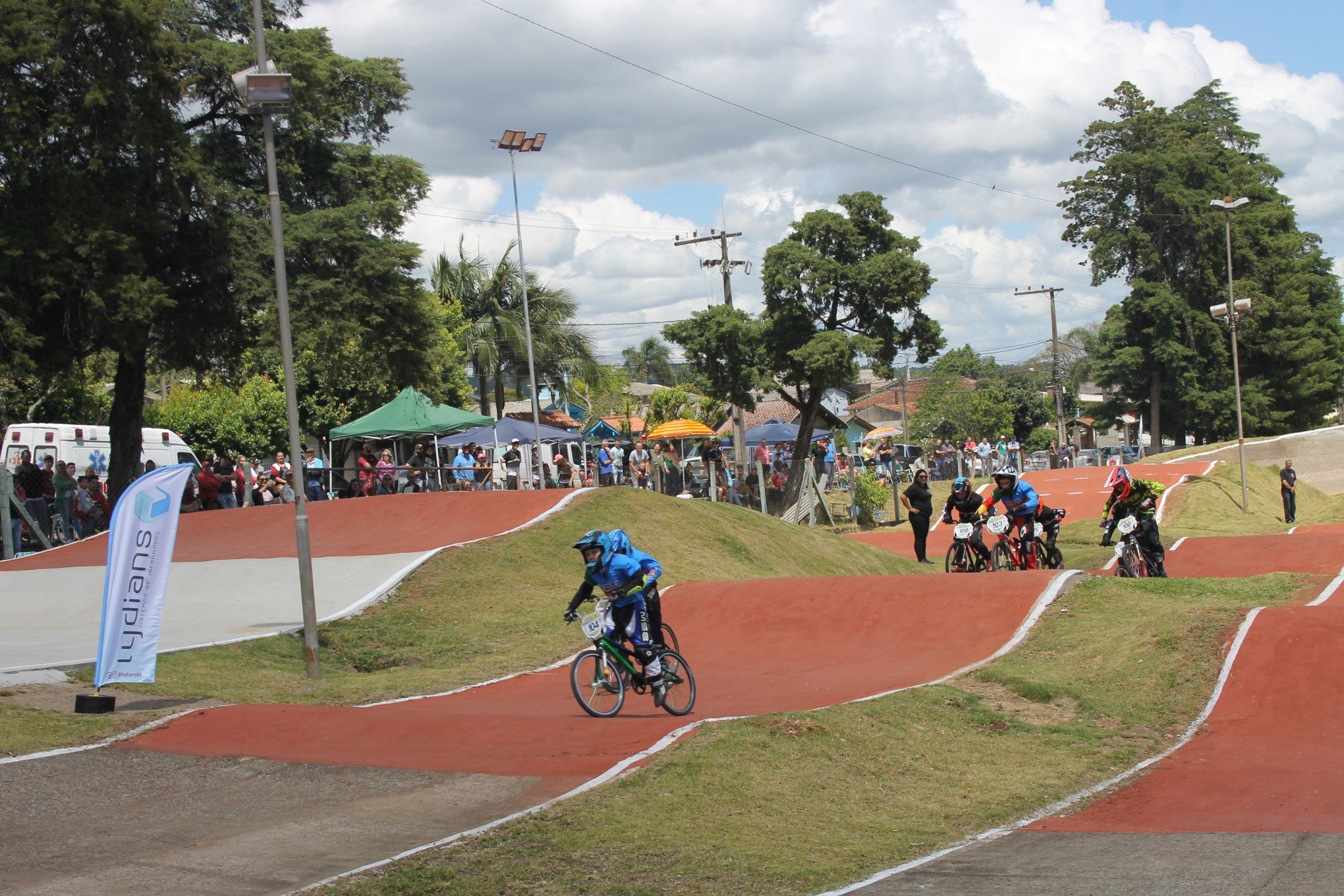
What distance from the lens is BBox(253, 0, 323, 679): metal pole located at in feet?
42.2

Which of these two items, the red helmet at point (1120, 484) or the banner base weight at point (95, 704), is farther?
the red helmet at point (1120, 484)

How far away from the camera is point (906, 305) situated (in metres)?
36.0

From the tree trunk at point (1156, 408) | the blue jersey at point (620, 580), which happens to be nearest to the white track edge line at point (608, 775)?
the blue jersey at point (620, 580)

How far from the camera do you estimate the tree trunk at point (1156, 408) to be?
5809cm

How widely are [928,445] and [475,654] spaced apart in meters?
58.9

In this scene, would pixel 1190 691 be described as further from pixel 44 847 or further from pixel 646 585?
pixel 44 847

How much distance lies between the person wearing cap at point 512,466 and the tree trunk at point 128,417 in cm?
861

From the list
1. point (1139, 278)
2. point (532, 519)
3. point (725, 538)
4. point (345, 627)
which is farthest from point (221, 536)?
point (1139, 278)

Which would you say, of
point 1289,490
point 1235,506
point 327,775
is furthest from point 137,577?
point 1235,506

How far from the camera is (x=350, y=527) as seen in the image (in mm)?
23016

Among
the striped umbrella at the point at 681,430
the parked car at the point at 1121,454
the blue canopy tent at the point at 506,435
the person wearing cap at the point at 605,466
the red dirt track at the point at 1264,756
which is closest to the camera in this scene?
the red dirt track at the point at 1264,756

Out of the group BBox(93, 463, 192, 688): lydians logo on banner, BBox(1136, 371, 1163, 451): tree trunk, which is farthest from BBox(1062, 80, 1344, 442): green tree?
BBox(93, 463, 192, 688): lydians logo on banner

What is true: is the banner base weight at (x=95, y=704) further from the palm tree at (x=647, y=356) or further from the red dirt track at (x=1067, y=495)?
the palm tree at (x=647, y=356)

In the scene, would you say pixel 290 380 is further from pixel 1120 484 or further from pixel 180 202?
pixel 180 202
